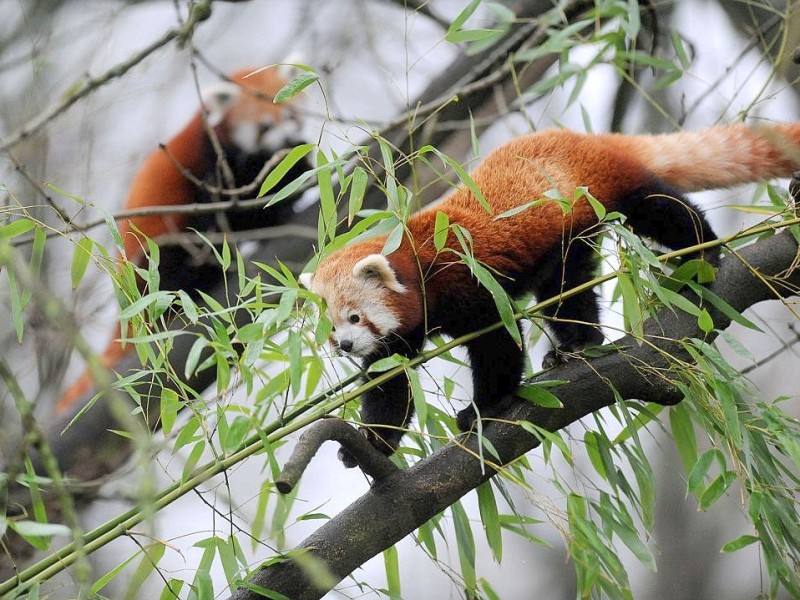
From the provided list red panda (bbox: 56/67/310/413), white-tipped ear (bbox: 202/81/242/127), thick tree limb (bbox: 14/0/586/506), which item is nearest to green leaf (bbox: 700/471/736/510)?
thick tree limb (bbox: 14/0/586/506)

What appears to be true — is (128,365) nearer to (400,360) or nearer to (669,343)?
(400,360)

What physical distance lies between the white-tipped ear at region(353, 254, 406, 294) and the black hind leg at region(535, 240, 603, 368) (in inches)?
17.4

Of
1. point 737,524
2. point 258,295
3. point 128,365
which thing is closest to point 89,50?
point 128,365

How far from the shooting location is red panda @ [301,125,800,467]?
7.54 feet

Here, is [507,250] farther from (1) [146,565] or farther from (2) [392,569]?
(1) [146,565]

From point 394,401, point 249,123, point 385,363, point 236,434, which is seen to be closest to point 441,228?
point 385,363

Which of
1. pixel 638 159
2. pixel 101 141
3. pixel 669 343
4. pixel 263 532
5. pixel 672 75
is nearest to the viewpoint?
pixel 669 343

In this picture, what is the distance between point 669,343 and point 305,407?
878 mm

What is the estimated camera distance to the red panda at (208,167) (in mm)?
4680

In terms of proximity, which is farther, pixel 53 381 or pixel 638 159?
pixel 53 381

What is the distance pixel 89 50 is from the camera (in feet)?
12.7

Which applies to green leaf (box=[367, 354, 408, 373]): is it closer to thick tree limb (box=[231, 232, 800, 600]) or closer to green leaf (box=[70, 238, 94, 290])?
thick tree limb (box=[231, 232, 800, 600])

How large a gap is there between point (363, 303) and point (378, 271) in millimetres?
100

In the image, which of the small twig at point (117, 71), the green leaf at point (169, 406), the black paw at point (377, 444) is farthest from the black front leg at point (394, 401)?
the small twig at point (117, 71)
